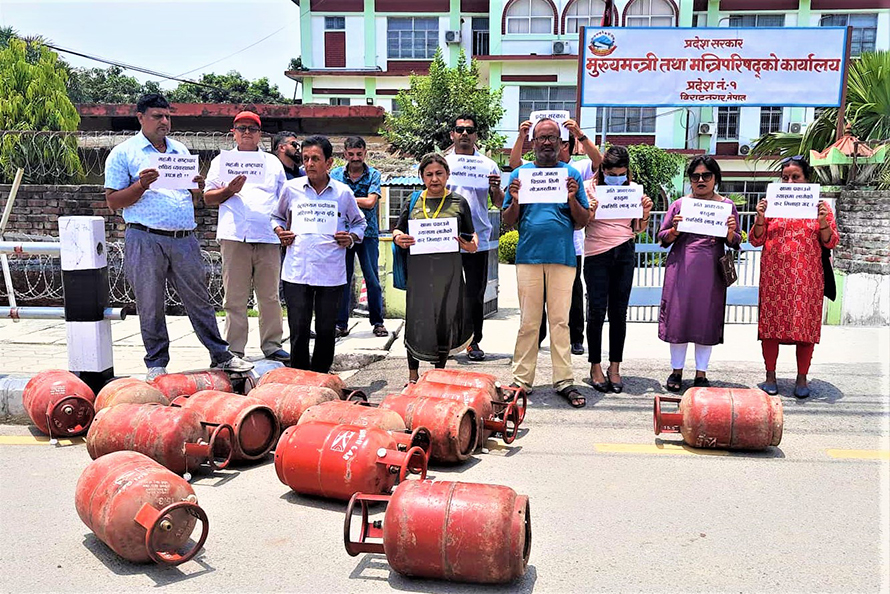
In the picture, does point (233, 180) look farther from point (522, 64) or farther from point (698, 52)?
point (522, 64)

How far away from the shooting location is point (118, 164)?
19.9ft

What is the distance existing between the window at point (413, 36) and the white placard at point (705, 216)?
31.3m

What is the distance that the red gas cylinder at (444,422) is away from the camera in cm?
464

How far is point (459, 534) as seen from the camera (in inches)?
127

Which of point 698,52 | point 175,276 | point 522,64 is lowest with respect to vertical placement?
point 175,276

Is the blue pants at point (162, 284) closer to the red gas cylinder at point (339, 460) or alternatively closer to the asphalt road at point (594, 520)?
the asphalt road at point (594, 520)

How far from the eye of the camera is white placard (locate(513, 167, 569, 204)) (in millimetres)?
6082

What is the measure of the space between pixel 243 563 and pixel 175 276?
11.2 feet

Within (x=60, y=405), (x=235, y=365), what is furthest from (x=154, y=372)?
(x=60, y=405)

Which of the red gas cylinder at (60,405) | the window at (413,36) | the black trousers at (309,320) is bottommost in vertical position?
the red gas cylinder at (60,405)

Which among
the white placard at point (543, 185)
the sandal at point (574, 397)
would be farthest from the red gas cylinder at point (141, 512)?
the white placard at point (543, 185)

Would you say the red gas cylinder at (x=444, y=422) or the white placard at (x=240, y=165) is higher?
the white placard at (x=240, y=165)

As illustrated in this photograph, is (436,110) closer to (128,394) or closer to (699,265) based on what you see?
(699,265)

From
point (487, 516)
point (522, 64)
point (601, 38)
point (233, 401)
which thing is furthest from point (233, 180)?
point (522, 64)
